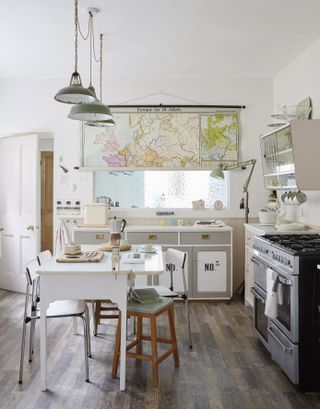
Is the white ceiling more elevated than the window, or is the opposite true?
the white ceiling

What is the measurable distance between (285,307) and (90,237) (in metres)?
2.77

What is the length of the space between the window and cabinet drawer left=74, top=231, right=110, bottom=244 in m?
0.74

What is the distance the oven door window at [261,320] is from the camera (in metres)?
3.46

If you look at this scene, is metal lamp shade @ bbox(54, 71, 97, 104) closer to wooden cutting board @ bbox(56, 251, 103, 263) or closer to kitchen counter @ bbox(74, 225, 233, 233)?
wooden cutting board @ bbox(56, 251, 103, 263)

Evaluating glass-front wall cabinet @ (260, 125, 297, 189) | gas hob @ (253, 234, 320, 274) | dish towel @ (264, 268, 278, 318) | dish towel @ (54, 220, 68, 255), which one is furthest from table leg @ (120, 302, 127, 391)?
dish towel @ (54, 220, 68, 255)

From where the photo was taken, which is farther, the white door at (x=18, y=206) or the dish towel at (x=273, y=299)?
the white door at (x=18, y=206)

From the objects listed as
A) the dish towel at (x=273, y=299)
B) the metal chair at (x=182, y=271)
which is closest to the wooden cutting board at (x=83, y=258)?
the metal chair at (x=182, y=271)

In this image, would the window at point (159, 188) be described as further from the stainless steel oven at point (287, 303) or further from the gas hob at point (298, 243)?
the stainless steel oven at point (287, 303)

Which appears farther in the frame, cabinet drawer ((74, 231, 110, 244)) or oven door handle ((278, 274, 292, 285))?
cabinet drawer ((74, 231, 110, 244))

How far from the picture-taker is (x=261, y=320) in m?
3.59

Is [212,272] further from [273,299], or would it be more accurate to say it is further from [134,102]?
[134,102]

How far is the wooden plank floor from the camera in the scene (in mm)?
2693

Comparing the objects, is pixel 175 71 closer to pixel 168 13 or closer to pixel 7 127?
pixel 168 13

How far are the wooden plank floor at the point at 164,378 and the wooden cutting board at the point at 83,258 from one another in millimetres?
860
